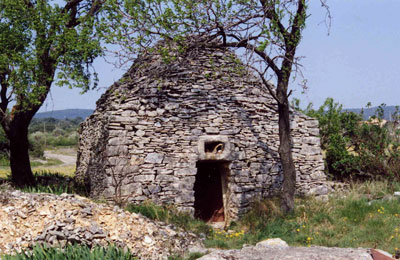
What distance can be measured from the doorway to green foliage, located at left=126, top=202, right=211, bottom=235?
209 centimetres

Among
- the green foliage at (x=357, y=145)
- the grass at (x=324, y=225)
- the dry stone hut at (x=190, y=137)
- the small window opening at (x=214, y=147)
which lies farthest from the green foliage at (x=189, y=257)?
the green foliage at (x=357, y=145)

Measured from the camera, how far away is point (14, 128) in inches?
424

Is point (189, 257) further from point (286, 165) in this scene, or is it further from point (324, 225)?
point (286, 165)

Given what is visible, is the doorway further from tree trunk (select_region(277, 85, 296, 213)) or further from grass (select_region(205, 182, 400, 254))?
tree trunk (select_region(277, 85, 296, 213))

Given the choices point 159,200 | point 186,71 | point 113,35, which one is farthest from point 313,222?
point 113,35

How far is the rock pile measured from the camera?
19.1ft

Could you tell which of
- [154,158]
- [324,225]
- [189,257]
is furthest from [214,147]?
[189,257]

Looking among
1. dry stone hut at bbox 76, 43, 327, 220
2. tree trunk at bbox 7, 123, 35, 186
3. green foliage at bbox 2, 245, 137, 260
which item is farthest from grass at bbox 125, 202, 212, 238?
tree trunk at bbox 7, 123, 35, 186

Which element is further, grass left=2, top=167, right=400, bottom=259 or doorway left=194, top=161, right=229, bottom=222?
doorway left=194, top=161, right=229, bottom=222

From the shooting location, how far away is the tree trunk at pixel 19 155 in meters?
10.8

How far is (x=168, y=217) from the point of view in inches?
310

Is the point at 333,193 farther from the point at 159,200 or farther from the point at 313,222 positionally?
the point at 159,200

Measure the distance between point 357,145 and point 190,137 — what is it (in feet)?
22.7

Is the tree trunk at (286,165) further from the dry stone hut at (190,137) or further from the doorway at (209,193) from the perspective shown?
the doorway at (209,193)
